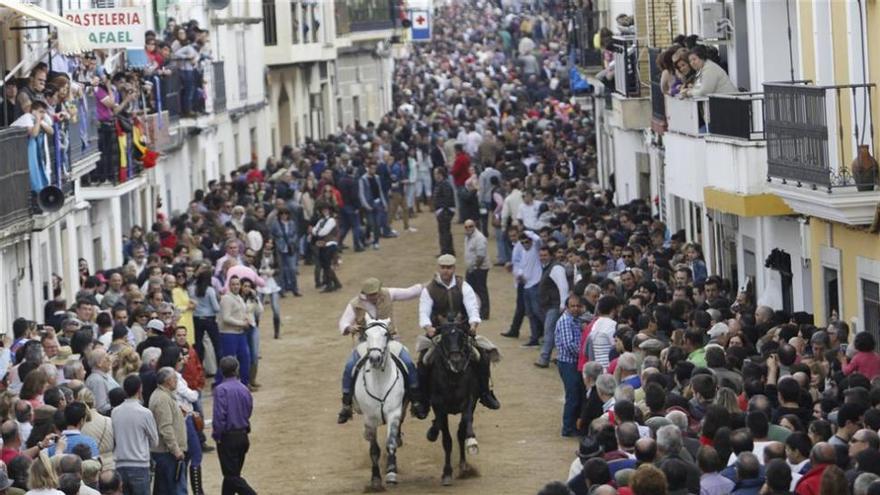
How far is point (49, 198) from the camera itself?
1043 inches

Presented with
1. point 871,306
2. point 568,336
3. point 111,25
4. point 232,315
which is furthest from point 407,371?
A: point 111,25

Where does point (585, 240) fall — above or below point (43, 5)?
below

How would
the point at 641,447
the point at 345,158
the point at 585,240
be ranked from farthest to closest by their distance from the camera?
the point at 345,158
the point at 585,240
the point at 641,447

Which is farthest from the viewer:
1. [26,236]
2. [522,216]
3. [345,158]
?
[345,158]

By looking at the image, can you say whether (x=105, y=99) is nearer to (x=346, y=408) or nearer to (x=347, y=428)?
(x=347, y=428)

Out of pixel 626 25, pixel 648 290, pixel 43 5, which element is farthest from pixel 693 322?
pixel 626 25

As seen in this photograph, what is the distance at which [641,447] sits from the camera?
1448 centimetres

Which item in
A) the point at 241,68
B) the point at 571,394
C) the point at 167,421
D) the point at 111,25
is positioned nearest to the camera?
the point at 167,421

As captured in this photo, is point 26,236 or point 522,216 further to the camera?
point 522,216

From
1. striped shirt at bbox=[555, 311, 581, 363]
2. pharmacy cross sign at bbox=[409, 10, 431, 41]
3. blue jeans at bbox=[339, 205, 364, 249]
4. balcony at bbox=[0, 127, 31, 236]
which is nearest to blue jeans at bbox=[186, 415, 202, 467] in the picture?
striped shirt at bbox=[555, 311, 581, 363]

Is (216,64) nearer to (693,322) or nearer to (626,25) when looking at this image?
(626,25)

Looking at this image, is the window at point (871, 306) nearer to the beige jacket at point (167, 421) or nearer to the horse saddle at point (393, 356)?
the horse saddle at point (393, 356)

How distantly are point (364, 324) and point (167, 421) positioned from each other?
10.6 feet

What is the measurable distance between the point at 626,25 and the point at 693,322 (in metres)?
16.5
